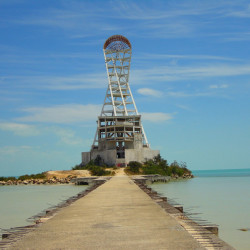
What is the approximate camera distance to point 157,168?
Result: 6194 cm

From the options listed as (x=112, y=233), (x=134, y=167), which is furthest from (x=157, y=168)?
(x=112, y=233)

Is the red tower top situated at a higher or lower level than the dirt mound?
higher

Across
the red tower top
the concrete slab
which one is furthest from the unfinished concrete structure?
the concrete slab

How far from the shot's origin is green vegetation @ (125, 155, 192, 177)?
196ft

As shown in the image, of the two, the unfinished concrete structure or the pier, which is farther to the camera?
the unfinished concrete structure

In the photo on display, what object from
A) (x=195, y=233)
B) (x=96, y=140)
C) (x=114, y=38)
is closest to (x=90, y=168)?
(x=96, y=140)

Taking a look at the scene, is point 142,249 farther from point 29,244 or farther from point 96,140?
point 96,140

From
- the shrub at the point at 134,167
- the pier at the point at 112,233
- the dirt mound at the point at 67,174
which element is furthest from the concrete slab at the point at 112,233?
the dirt mound at the point at 67,174

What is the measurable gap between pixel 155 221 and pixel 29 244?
3.64 metres

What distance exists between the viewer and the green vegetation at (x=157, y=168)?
196 ft

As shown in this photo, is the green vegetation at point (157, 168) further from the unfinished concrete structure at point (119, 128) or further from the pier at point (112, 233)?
the pier at point (112, 233)

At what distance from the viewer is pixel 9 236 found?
29.7 ft

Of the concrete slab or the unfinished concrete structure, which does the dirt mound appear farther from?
the concrete slab

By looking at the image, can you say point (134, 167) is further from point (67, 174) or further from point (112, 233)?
point (112, 233)
